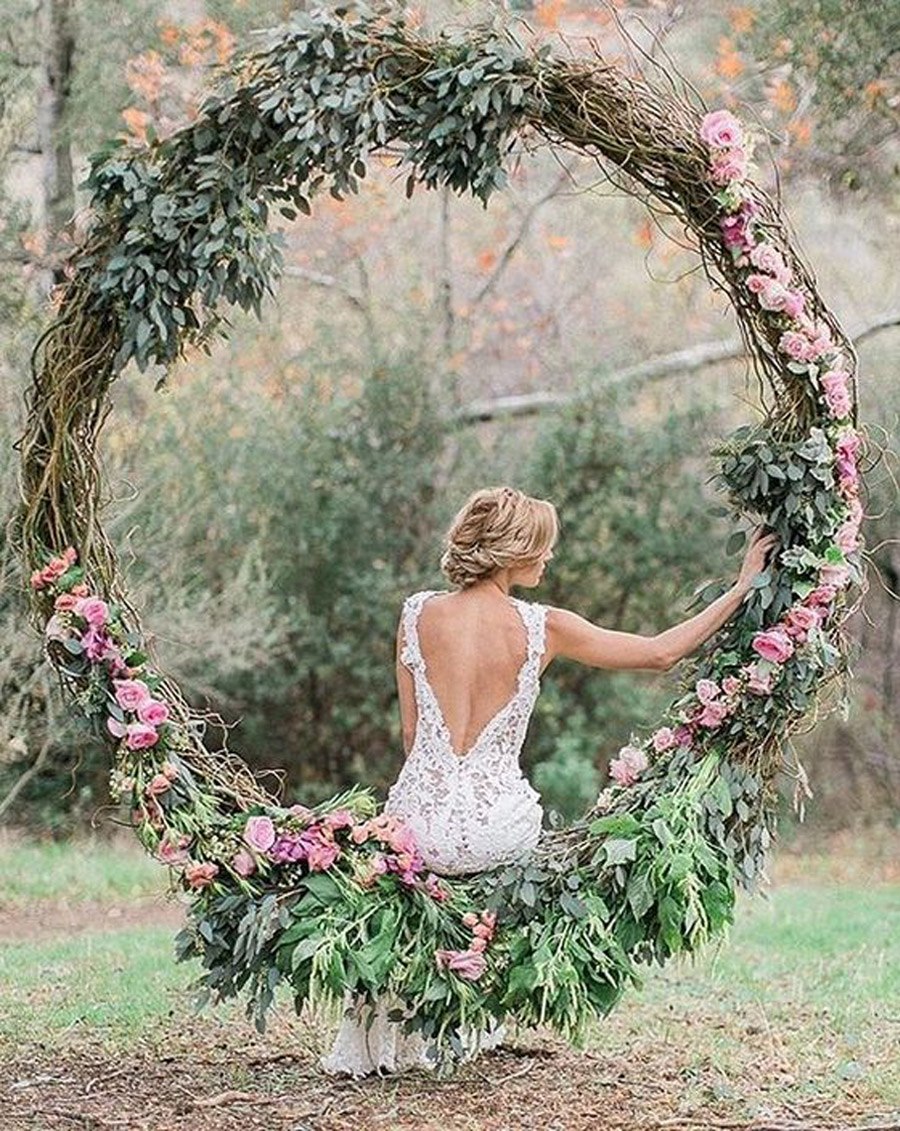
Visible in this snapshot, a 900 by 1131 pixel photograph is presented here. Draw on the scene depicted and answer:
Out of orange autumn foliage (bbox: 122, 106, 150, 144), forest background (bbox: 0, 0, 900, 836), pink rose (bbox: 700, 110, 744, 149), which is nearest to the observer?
pink rose (bbox: 700, 110, 744, 149)

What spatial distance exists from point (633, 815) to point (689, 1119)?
0.79 meters

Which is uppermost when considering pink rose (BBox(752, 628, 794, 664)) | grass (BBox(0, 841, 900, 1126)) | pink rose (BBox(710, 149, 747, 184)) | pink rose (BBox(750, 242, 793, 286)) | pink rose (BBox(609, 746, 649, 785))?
pink rose (BBox(710, 149, 747, 184))

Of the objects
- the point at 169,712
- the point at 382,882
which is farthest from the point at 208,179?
the point at 382,882

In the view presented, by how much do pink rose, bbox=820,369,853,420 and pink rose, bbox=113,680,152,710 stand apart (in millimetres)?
2003

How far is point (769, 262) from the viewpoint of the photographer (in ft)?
16.2

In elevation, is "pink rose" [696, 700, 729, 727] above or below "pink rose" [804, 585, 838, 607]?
below

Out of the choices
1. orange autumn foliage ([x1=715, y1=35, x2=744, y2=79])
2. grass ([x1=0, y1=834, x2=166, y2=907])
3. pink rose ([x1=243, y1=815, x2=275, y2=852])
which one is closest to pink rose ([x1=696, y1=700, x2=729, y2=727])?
pink rose ([x1=243, y1=815, x2=275, y2=852])

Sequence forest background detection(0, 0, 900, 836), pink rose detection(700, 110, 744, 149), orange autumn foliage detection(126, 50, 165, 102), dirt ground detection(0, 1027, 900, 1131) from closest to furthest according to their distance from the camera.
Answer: dirt ground detection(0, 1027, 900, 1131) → pink rose detection(700, 110, 744, 149) → orange autumn foliage detection(126, 50, 165, 102) → forest background detection(0, 0, 900, 836)

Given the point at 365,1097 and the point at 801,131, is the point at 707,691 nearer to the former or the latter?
the point at 365,1097

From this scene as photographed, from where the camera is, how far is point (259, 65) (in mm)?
5000

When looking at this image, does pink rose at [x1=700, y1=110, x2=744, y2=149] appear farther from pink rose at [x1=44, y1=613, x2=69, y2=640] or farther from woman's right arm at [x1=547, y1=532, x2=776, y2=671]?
pink rose at [x1=44, y1=613, x2=69, y2=640]

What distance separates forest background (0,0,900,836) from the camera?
32.2 ft

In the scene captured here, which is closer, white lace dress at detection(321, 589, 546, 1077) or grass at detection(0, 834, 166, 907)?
white lace dress at detection(321, 589, 546, 1077)

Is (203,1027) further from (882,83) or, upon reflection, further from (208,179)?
(882,83)
